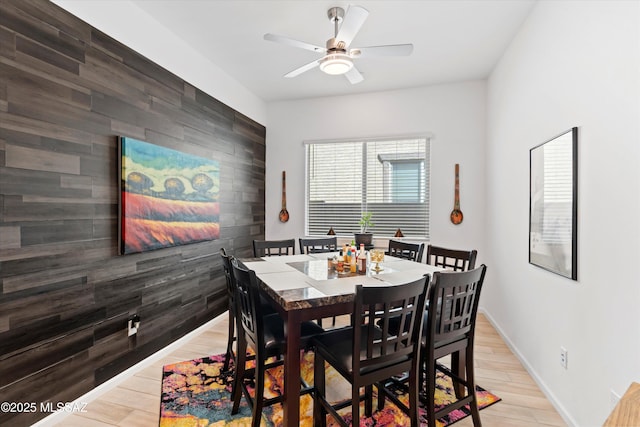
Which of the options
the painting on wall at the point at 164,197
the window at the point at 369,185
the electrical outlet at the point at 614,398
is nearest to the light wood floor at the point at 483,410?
the electrical outlet at the point at 614,398

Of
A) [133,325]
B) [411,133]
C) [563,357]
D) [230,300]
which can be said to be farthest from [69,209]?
[411,133]

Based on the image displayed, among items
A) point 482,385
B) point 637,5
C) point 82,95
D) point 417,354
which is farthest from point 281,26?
point 482,385

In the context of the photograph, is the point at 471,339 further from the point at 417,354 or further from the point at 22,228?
the point at 22,228

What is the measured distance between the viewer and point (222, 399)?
2176 millimetres

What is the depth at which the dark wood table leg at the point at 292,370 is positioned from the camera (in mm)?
Answer: 1588

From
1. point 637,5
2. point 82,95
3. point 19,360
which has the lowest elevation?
point 19,360

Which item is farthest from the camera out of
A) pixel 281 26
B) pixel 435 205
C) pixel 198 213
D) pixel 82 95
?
pixel 435 205

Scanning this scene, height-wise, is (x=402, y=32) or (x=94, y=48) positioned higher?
(x=402, y=32)

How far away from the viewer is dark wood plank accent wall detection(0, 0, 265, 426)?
1723 millimetres

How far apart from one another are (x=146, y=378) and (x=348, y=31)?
9.65 feet

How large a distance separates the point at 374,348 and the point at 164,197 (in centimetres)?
216

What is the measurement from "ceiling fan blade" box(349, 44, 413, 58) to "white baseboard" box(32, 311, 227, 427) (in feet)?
9.66

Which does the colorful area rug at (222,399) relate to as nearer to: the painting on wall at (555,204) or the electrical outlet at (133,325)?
the electrical outlet at (133,325)

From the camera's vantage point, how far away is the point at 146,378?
247 cm
